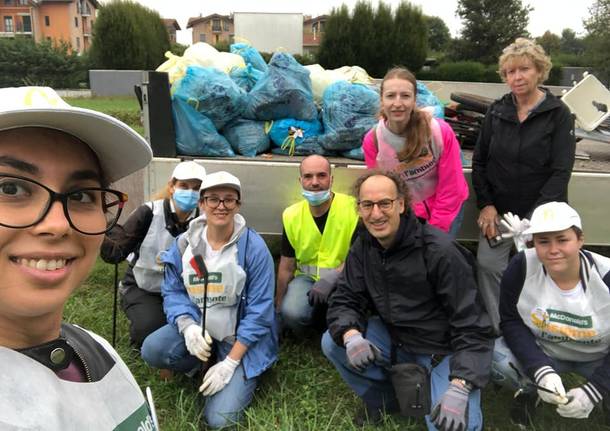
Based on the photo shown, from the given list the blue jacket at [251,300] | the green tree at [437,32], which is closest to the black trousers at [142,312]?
the blue jacket at [251,300]

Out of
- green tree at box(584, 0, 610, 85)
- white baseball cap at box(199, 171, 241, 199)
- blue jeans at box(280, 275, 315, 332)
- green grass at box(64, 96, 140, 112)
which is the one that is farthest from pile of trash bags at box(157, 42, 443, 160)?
green tree at box(584, 0, 610, 85)

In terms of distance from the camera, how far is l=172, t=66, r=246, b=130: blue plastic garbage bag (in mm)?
3529

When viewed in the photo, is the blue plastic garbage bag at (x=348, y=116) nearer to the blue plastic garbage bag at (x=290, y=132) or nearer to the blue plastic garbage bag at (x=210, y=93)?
the blue plastic garbage bag at (x=290, y=132)

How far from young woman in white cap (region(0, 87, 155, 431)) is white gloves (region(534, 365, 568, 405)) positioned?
194cm

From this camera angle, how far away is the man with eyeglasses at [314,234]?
300 cm

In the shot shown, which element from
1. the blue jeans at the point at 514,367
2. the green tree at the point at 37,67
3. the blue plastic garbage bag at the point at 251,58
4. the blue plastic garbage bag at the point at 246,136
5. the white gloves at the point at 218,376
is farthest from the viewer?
the green tree at the point at 37,67

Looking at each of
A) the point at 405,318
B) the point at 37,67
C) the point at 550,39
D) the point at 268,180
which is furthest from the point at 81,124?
the point at 550,39

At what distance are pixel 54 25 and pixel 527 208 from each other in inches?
2325

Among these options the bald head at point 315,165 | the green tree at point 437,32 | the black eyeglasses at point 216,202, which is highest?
the green tree at point 437,32

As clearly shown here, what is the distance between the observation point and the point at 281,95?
149 inches

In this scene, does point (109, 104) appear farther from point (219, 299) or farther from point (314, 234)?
point (219, 299)

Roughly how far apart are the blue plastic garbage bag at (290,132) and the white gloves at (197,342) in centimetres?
168

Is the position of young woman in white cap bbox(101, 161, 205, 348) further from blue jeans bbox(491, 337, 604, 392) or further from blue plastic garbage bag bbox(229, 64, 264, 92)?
blue jeans bbox(491, 337, 604, 392)

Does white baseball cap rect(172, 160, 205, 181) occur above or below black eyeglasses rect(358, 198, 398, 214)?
above
